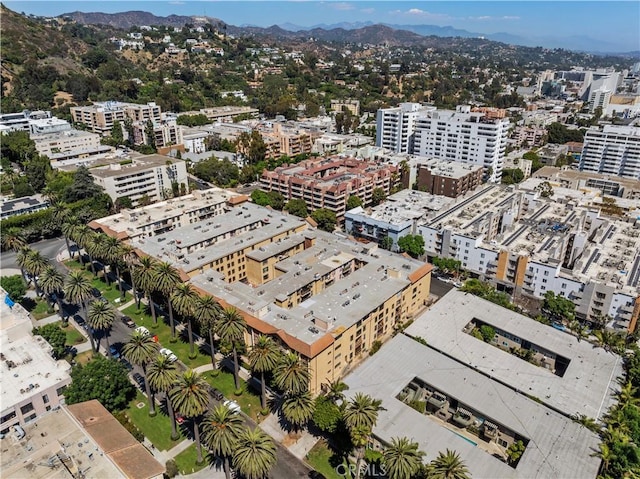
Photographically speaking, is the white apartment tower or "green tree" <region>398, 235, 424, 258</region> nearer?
"green tree" <region>398, 235, 424, 258</region>

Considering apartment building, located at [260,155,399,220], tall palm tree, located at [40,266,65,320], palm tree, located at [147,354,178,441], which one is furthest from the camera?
apartment building, located at [260,155,399,220]

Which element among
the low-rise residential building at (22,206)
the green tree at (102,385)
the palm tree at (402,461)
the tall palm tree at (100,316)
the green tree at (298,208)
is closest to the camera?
the palm tree at (402,461)

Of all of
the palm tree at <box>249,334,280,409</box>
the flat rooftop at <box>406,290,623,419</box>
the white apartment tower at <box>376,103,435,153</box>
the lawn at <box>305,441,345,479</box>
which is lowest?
the lawn at <box>305,441,345,479</box>

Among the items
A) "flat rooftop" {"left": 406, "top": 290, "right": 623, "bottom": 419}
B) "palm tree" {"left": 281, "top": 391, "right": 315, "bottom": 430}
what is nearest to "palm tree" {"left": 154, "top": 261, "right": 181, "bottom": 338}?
"palm tree" {"left": 281, "top": 391, "right": 315, "bottom": 430}

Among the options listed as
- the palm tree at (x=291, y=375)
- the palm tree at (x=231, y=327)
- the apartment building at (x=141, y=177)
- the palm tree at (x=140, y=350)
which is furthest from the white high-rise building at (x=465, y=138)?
the palm tree at (x=140, y=350)

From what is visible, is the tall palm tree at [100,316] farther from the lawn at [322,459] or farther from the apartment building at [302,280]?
the lawn at [322,459]

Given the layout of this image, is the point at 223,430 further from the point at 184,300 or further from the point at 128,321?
the point at 128,321

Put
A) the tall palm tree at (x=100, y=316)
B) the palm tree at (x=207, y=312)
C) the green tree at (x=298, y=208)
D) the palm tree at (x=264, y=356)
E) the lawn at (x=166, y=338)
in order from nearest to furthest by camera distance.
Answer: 1. the palm tree at (x=264, y=356)
2. the palm tree at (x=207, y=312)
3. the tall palm tree at (x=100, y=316)
4. the lawn at (x=166, y=338)
5. the green tree at (x=298, y=208)

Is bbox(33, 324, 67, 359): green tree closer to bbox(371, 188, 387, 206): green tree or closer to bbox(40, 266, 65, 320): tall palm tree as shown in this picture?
bbox(40, 266, 65, 320): tall palm tree
